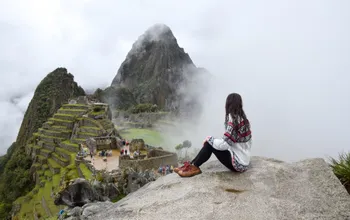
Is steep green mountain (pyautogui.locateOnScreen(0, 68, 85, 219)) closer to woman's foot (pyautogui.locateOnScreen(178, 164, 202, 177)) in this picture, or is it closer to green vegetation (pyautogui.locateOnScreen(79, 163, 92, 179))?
green vegetation (pyautogui.locateOnScreen(79, 163, 92, 179))

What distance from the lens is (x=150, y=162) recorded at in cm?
2292

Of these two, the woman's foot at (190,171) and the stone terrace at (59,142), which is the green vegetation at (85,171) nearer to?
the stone terrace at (59,142)

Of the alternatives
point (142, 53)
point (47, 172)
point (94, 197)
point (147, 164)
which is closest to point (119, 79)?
point (142, 53)

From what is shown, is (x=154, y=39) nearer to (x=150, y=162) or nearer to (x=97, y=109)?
(x=97, y=109)

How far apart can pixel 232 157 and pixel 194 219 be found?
1519 millimetres

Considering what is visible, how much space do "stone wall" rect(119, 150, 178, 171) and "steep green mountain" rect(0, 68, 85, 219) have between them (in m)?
25.6

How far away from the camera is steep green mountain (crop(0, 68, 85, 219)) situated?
143 feet

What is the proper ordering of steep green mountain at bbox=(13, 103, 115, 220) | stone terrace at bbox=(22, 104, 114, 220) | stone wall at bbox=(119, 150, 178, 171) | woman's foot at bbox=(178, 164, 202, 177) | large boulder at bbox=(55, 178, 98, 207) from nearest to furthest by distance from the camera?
woman's foot at bbox=(178, 164, 202, 177) → large boulder at bbox=(55, 178, 98, 207) → stone wall at bbox=(119, 150, 178, 171) → steep green mountain at bbox=(13, 103, 115, 220) → stone terrace at bbox=(22, 104, 114, 220)

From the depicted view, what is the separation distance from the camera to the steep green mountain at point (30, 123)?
143 feet

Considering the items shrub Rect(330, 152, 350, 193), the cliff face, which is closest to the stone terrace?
shrub Rect(330, 152, 350, 193)

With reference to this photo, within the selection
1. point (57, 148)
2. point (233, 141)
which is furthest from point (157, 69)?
point (233, 141)

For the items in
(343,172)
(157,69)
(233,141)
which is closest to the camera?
(233,141)

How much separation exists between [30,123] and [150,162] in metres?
71.2

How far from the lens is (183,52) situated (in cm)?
18012
